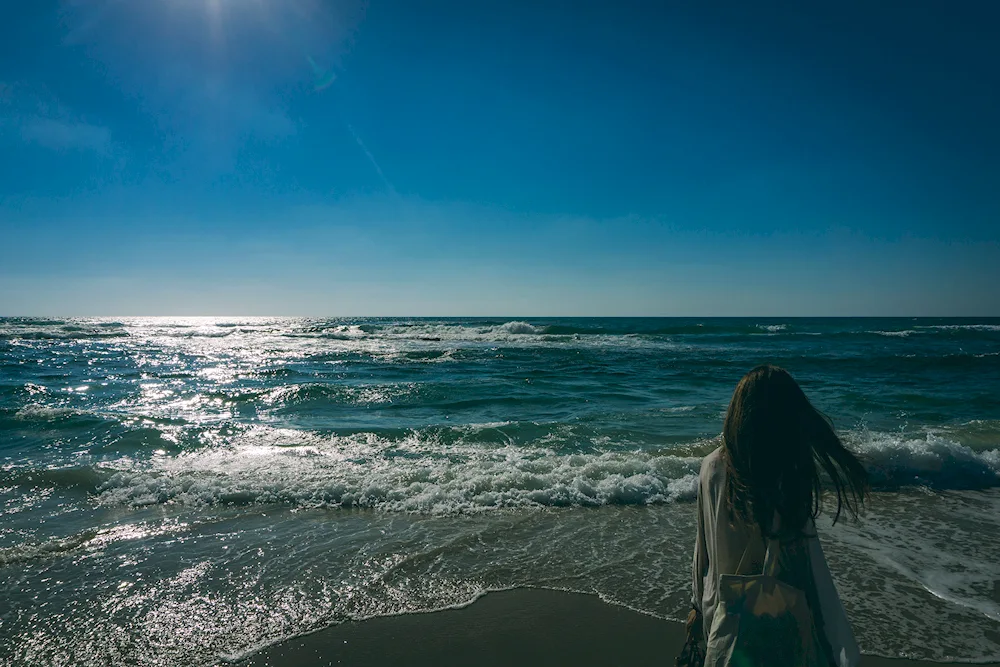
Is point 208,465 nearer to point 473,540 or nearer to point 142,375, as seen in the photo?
point 473,540

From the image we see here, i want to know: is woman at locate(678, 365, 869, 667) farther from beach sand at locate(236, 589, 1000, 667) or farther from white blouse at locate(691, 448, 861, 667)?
beach sand at locate(236, 589, 1000, 667)

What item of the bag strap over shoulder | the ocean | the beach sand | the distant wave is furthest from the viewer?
the distant wave

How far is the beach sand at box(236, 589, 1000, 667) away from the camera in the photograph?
340 cm

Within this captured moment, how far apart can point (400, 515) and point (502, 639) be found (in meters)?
2.57

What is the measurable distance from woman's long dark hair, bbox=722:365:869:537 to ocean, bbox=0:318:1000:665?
2.52 meters

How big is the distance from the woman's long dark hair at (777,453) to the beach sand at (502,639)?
209 cm

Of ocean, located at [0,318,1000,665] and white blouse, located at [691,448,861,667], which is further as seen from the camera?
ocean, located at [0,318,1000,665]

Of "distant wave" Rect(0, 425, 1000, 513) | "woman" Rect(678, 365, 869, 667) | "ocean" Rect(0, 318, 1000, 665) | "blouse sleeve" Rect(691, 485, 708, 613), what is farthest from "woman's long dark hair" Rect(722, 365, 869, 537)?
"distant wave" Rect(0, 425, 1000, 513)

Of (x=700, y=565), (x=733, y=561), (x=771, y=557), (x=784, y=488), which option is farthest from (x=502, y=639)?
(x=784, y=488)

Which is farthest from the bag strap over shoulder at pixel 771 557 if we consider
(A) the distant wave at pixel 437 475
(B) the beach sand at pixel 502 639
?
(A) the distant wave at pixel 437 475

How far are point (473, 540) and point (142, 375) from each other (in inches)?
768

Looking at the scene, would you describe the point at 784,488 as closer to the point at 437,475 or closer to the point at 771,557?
the point at 771,557

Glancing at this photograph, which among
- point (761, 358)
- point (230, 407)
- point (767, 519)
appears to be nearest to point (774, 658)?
point (767, 519)

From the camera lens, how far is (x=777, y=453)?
6.17ft
